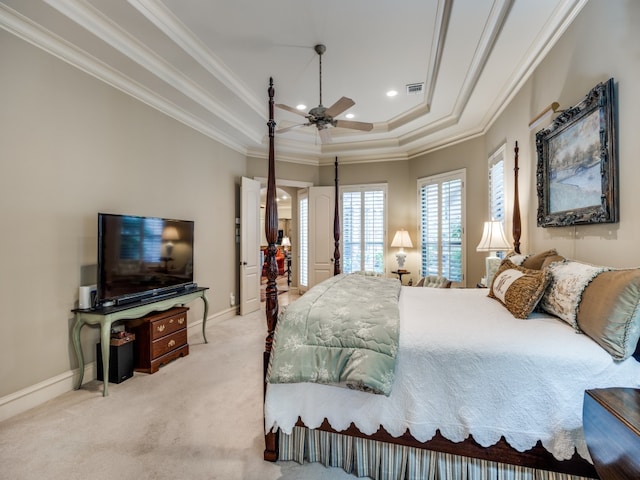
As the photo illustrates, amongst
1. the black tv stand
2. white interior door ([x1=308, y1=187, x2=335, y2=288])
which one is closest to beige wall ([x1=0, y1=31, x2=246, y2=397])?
the black tv stand

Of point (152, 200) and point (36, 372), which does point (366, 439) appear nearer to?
point (36, 372)

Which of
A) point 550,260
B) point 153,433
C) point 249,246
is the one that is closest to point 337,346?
point 153,433

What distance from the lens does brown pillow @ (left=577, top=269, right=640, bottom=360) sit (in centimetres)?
124

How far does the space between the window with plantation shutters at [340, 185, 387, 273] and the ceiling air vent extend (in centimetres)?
209

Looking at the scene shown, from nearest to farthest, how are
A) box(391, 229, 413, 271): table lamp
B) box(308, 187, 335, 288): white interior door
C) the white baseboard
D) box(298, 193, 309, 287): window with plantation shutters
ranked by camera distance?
the white baseboard
box(391, 229, 413, 271): table lamp
box(308, 187, 335, 288): white interior door
box(298, 193, 309, 287): window with plantation shutters

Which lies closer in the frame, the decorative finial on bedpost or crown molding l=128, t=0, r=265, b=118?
the decorative finial on bedpost

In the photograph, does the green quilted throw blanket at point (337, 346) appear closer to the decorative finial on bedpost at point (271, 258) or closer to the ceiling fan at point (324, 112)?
the decorative finial on bedpost at point (271, 258)

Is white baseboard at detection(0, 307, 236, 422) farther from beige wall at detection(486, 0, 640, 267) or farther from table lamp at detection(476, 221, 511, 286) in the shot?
beige wall at detection(486, 0, 640, 267)

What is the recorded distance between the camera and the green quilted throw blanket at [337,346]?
141cm

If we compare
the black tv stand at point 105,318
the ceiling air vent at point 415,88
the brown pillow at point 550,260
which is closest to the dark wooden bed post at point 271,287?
the black tv stand at point 105,318

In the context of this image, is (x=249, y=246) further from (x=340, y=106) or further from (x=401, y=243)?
(x=340, y=106)

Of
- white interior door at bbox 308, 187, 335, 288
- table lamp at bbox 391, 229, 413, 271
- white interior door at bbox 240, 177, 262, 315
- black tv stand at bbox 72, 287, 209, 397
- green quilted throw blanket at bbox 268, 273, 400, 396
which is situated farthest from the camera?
white interior door at bbox 308, 187, 335, 288

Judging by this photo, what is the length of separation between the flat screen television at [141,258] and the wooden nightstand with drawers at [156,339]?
236 mm

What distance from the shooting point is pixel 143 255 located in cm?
288
